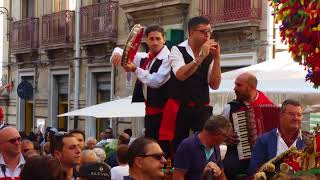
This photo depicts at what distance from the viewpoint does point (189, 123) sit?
6.29 meters

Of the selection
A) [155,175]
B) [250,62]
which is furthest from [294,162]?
[250,62]

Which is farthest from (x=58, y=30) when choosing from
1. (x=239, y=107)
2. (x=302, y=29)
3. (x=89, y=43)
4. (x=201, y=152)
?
(x=302, y=29)

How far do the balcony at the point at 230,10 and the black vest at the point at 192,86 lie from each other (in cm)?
1040

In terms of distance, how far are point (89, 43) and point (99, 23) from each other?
31.1 inches

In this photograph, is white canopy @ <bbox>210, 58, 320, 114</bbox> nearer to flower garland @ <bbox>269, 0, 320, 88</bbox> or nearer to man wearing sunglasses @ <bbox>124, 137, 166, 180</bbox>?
flower garland @ <bbox>269, 0, 320, 88</bbox>

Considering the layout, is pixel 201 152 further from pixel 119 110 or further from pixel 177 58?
pixel 119 110

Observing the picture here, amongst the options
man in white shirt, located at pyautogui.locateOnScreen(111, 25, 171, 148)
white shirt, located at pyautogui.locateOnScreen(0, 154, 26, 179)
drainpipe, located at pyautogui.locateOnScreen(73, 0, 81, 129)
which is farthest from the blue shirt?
drainpipe, located at pyautogui.locateOnScreen(73, 0, 81, 129)

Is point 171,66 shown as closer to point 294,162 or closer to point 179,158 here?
point 179,158

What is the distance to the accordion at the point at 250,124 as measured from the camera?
608 cm

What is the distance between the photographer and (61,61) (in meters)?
25.9

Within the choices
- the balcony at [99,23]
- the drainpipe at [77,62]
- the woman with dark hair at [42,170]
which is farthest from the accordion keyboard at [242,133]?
the drainpipe at [77,62]

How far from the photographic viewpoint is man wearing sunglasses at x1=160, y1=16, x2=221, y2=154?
605cm

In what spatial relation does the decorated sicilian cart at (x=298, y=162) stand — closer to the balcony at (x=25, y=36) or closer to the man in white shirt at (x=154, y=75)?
the man in white shirt at (x=154, y=75)

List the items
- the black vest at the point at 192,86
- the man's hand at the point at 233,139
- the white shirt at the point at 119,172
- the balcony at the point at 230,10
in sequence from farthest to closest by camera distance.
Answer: the balcony at the point at 230,10, the white shirt at the point at 119,172, the black vest at the point at 192,86, the man's hand at the point at 233,139
